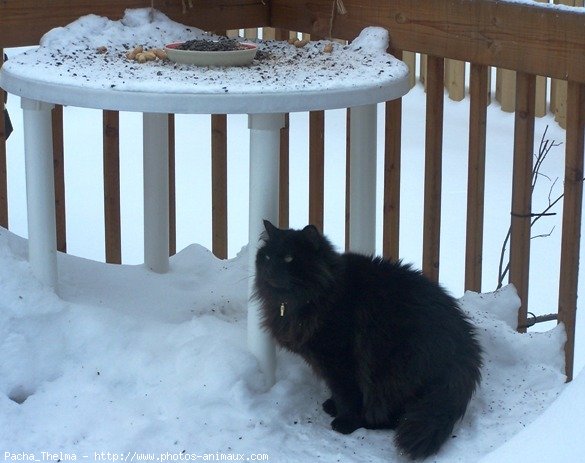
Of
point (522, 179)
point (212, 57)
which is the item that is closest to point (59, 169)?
point (212, 57)

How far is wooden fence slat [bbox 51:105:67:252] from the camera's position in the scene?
349cm

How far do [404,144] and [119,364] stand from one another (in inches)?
171

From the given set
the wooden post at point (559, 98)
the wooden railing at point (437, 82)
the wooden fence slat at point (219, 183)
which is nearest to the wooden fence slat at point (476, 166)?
the wooden railing at point (437, 82)

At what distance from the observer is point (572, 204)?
2889 millimetres

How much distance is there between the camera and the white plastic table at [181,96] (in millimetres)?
2359

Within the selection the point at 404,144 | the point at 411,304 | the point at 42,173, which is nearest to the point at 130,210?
the point at 404,144

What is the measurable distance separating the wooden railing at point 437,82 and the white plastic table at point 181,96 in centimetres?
14

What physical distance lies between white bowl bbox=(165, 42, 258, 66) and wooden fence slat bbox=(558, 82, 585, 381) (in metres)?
0.92

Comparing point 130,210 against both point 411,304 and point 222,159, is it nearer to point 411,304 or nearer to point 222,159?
point 222,159

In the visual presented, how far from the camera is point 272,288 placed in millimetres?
2572

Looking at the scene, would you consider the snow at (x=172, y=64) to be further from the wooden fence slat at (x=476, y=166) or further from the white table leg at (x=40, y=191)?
the wooden fence slat at (x=476, y=166)

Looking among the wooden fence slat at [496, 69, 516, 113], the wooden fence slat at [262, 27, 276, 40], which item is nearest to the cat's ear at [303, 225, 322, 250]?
the wooden fence slat at [262, 27, 276, 40]

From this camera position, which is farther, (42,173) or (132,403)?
(42,173)

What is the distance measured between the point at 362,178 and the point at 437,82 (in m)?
0.42
